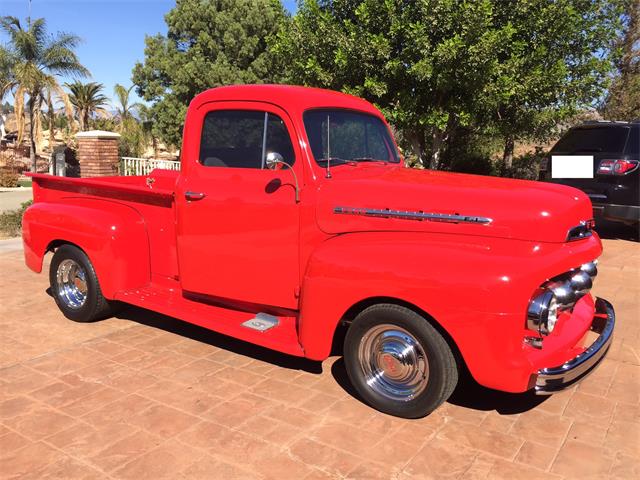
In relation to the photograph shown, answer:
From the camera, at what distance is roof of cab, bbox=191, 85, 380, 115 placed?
11.7 feet

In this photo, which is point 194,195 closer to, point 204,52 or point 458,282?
point 458,282

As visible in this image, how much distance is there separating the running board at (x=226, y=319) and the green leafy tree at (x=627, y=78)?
1811cm

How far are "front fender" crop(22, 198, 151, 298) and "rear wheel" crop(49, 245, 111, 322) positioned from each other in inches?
4.7

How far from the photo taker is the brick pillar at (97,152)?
396 inches

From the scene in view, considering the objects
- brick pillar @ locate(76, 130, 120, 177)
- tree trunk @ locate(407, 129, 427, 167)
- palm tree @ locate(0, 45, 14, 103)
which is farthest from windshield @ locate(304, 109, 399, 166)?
palm tree @ locate(0, 45, 14, 103)

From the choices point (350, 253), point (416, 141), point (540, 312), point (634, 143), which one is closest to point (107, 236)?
point (350, 253)

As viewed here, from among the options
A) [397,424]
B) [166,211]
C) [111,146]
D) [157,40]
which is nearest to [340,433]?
[397,424]

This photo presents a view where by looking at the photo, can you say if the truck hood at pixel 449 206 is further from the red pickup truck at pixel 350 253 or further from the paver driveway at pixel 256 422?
the paver driveway at pixel 256 422

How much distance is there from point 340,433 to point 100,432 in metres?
1.38

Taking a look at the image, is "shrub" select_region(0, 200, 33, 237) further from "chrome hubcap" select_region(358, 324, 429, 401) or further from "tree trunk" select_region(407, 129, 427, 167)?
"chrome hubcap" select_region(358, 324, 429, 401)

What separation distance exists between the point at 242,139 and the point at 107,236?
145cm

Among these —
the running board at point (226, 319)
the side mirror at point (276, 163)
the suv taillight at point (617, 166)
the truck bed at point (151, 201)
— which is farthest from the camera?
the suv taillight at point (617, 166)

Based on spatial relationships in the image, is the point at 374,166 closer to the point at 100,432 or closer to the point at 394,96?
the point at 100,432

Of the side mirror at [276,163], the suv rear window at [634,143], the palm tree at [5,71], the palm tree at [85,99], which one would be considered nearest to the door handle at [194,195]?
the side mirror at [276,163]
